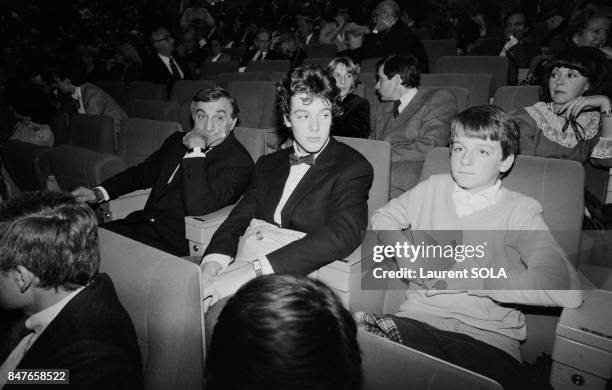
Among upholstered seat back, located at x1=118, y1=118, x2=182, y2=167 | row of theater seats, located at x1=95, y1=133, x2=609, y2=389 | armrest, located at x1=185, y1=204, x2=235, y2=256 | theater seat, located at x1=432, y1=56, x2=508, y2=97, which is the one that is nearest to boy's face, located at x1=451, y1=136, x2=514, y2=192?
row of theater seats, located at x1=95, y1=133, x2=609, y2=389

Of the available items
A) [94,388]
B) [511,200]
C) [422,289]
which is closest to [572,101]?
[511,200]

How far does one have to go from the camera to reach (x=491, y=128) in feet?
4.55

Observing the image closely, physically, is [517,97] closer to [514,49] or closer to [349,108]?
[349,108]

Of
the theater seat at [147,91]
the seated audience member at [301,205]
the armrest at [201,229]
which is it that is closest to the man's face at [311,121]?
the seated audience member at [301,205]

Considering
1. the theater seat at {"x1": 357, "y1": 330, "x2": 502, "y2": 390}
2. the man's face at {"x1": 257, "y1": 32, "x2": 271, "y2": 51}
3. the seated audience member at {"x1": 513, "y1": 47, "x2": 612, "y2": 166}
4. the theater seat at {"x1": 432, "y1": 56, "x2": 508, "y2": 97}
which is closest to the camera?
the theater seat at {"x1": 357, "y1": 330, "x2": 502, "y2": 390}

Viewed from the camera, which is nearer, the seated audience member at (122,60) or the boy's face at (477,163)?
the boy's face at (477,163)

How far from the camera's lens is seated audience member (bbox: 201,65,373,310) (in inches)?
60.0

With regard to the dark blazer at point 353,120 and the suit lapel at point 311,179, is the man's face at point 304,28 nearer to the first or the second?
the dark blazer at point 353,120

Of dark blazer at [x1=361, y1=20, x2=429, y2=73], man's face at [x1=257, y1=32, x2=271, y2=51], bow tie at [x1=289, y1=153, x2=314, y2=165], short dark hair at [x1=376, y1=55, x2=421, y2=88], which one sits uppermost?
man's face at [x1=257, y1=32, x2=271, y2=51]

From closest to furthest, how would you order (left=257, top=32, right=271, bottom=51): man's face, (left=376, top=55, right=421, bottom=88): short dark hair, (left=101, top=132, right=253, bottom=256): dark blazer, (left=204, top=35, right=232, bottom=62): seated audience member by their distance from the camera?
1. (left=101, top=132, right=253, bottom=256): dark blazer
2. (left=376, top=55, right=421, bottom=88): short dark hair
3. (left=257, top=32, right=271, bottom=51): man's face
4. (left=204, top=35, right=232, bottom=62): seated audience member

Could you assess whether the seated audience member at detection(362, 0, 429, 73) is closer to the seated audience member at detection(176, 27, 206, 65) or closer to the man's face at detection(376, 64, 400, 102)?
the man's face at detection(376, 64, 400, 102)

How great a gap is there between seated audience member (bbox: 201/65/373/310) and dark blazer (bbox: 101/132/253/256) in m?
0.27

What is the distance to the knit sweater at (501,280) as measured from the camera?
1.21 metres

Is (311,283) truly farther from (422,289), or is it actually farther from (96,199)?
(96,199)
